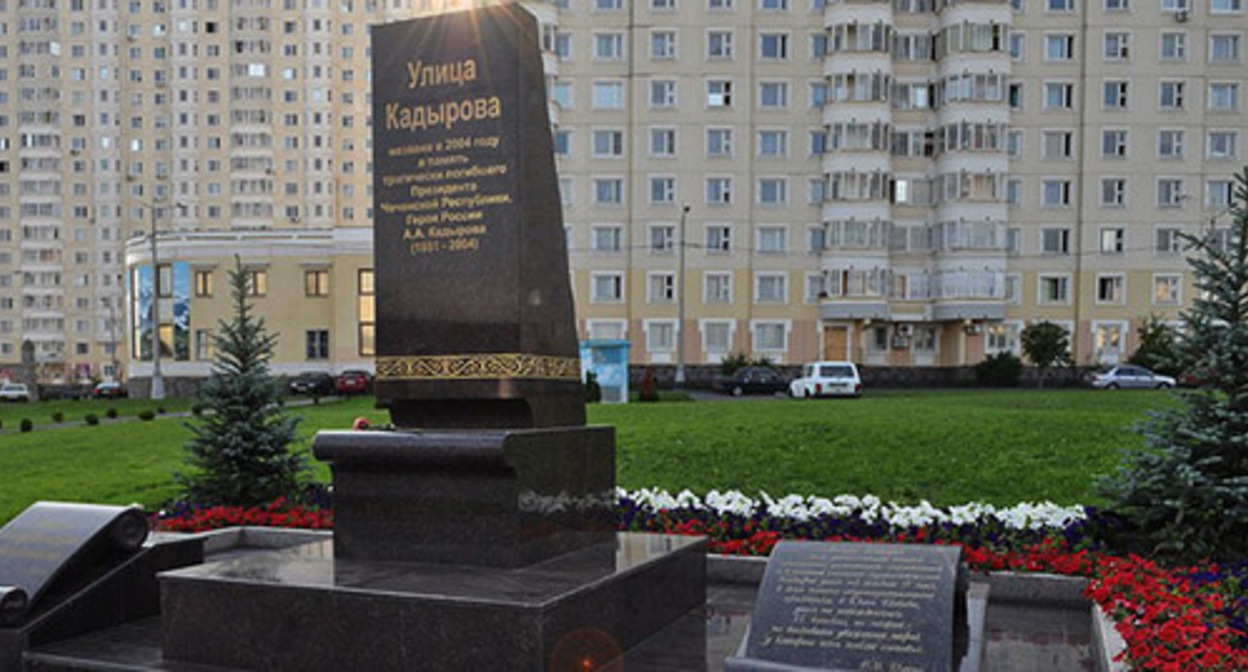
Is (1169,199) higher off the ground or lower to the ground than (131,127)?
lower

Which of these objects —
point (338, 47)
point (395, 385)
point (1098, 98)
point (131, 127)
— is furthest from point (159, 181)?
point (395, 385)

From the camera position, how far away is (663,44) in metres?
52.9

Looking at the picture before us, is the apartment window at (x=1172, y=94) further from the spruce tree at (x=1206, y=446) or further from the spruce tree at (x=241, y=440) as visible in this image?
the spruce tree at (x=241, y=440)

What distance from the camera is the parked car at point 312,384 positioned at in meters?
52.3

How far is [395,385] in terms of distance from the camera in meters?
7.38

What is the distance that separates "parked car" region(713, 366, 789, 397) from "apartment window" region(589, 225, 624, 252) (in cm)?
1134

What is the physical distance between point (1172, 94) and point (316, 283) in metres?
49.0

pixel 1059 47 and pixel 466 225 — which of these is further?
pixel 1059 47

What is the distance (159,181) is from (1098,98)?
95999mm

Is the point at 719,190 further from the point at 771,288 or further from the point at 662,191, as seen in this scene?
the point at 771,288

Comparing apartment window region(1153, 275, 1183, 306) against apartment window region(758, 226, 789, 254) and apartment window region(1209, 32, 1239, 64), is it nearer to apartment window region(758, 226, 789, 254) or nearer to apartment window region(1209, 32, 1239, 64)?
apartment window region(1209, 32, 1239, 64)

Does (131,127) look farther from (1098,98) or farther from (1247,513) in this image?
(1247,513)

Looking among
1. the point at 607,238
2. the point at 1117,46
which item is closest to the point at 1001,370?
the point at 1117,46

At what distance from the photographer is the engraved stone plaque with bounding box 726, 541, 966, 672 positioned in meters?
5.05
